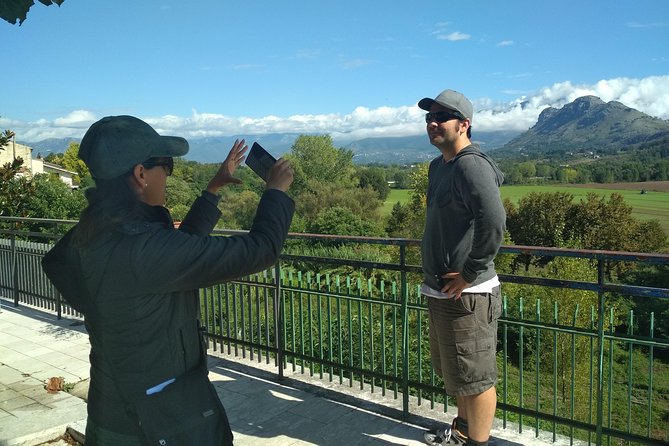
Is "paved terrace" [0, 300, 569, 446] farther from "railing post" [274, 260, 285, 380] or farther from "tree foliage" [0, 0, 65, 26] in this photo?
"tree foliage" [0, 0, 65, 26]


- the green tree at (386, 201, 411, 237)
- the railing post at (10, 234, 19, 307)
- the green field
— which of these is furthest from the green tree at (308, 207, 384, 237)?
the railing post at (10, 234, 19, 307)

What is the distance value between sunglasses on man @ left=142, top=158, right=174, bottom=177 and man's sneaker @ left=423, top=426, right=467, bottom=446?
98.8 inches

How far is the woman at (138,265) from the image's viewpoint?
1.48 m

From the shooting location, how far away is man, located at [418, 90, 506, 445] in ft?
9.23

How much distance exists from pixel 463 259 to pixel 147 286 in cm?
186

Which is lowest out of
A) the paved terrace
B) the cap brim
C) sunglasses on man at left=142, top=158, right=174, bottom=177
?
the paved terrace

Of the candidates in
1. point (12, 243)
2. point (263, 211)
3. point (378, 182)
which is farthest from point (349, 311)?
point (378, 182)

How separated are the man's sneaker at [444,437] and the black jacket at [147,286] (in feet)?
7.31

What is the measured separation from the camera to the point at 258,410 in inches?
168

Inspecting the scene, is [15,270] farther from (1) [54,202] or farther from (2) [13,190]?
(1) [54,202]

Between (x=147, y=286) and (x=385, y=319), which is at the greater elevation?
(x=147, y=286)

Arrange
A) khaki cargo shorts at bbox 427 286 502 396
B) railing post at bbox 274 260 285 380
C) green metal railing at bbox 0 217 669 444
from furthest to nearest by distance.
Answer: railing post at bbox 274 260 285 380, green metal railing at bbox 0 217 669 444, khaki cargo shorts at bbox 427 286 502 396

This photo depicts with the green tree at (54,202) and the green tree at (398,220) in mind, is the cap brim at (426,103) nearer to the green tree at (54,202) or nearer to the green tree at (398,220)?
the green tree at (54,202)

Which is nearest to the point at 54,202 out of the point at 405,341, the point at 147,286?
the point at 405,341
